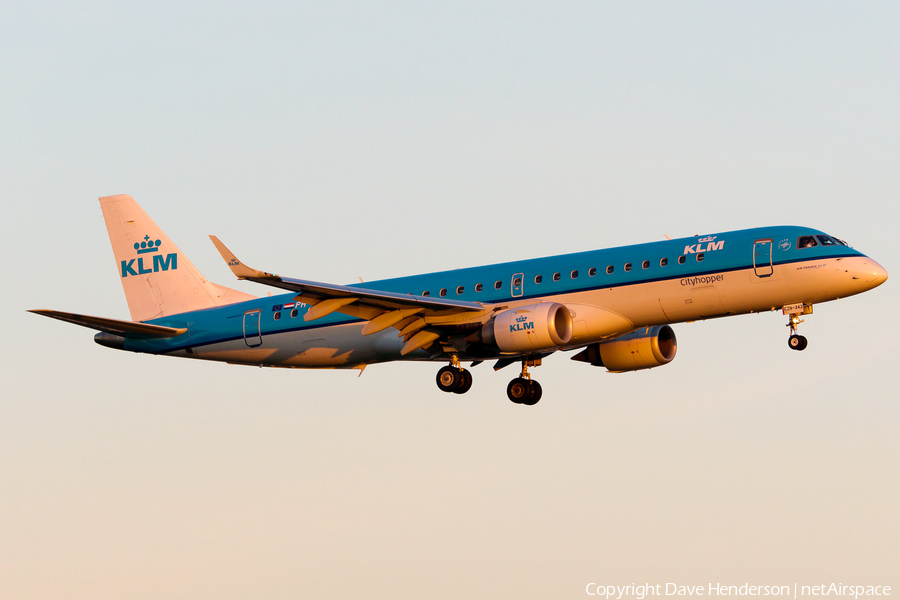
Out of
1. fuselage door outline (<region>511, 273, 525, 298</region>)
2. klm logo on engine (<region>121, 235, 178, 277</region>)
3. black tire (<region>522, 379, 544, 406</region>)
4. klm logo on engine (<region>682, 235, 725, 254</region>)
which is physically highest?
klm logo on engine (<region>121, 235, 178, 277</region>)

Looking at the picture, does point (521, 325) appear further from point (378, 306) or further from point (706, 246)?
point (706, 246)

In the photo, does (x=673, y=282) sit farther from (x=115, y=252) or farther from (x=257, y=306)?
(x=115, y=252)

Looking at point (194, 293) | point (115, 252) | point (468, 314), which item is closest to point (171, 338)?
point (194, 293)

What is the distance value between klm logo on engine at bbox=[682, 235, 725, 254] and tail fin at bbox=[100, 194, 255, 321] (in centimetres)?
1818

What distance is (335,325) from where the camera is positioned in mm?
44969

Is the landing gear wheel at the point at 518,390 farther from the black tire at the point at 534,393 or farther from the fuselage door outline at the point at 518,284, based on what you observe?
the fuselage door outline at the point at 518,284

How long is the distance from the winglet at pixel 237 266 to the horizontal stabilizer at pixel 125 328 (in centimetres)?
825

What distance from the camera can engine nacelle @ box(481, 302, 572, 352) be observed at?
39312mm

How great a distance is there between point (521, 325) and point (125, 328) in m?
16.4

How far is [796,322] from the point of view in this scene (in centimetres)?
3912

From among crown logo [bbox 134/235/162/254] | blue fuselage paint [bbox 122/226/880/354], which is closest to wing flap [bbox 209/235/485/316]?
blue fuselage paint [bbox 122/226/880/354]

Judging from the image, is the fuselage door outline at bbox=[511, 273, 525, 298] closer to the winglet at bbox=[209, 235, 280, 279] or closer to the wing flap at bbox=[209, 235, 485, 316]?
the wing flap at bbox=[209, 235, 485, 316]

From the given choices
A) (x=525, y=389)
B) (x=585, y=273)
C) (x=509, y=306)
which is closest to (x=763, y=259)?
(x=585, y=273)

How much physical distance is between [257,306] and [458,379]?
9115mm
